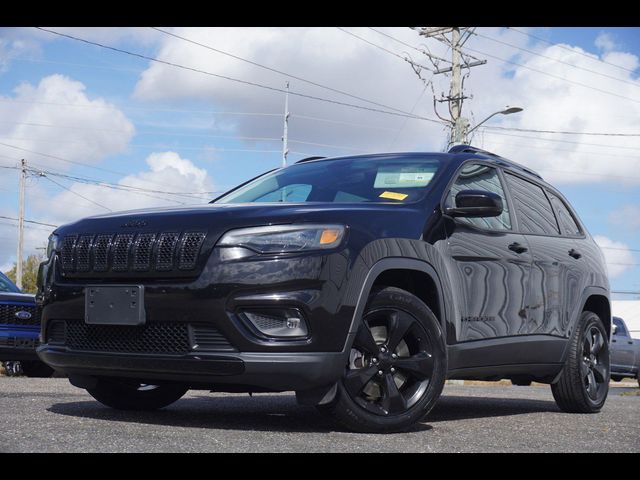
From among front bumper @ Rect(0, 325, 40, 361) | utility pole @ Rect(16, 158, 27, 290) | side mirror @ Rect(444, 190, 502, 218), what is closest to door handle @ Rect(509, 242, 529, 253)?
side mirror @ Rect(444, 190, 502, 218)

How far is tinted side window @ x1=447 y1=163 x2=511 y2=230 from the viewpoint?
618 cm

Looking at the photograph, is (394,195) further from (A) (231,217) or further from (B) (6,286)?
(B) (6,286)

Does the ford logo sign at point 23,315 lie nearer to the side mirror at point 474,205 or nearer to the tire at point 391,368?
the side mirror at point 474,205

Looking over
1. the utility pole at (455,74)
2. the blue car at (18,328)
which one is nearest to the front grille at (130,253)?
the blue car at (18,328)

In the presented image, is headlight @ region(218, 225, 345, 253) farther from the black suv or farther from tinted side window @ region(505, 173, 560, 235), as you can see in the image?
tinted side window @ region(505, 173, 560, 235)

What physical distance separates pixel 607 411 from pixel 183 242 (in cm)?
457

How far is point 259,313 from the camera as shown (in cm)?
489

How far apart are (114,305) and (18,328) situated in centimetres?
754

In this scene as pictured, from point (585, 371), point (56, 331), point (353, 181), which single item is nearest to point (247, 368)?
point (56, 331)

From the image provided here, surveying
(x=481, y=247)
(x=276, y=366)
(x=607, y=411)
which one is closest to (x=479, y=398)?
(x=607, y=411)

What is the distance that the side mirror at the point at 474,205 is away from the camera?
5859 mm

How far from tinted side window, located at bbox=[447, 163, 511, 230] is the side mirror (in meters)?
0.11
